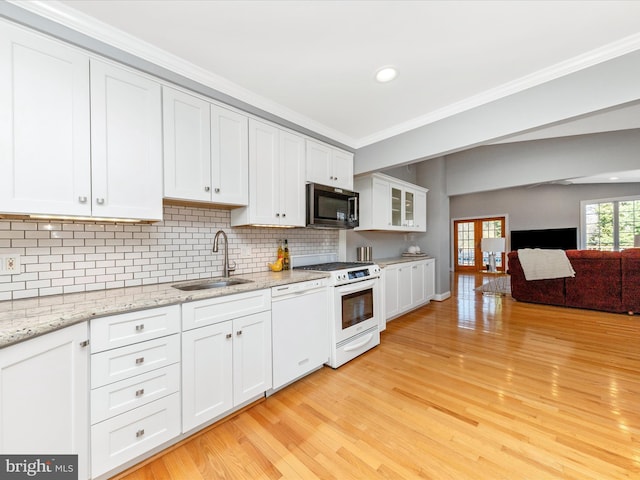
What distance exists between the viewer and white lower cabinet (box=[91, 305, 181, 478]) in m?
1.30

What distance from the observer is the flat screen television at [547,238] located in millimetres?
7289

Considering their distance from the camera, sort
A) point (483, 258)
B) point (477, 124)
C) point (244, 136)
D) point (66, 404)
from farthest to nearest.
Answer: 1. point (483, 258)
2. point (477, 124)
3. point (244, 136)
4. point (66, 404)

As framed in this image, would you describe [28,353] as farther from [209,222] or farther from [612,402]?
[612,402]

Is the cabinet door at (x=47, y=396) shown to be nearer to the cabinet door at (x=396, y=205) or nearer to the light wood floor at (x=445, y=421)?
the light wood floor at (x=445, y=421)

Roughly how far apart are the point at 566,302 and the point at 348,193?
4.31 meters

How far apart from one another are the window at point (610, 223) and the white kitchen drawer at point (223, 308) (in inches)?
357

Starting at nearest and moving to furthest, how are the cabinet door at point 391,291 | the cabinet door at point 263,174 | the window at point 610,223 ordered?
the cabinet door at point 263,174 < the cabinet door at point 391,291 < the window at point 610,223

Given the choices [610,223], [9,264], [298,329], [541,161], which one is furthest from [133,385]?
[610,223]

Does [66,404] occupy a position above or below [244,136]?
below

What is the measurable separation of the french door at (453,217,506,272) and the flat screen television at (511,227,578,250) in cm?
45

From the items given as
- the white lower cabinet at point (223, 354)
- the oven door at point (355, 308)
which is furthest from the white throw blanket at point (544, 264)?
the white lower cabinet at point (223, 354)

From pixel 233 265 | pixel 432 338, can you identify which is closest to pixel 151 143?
pixel 233 265

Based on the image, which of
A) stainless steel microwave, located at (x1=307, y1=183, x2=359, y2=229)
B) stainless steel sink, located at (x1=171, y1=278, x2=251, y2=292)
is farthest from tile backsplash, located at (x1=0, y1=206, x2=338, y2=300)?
stainless steel microwave, located at (x1=307, y1=183, x2=359, y2=229)

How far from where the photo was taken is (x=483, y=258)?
8.92 m
